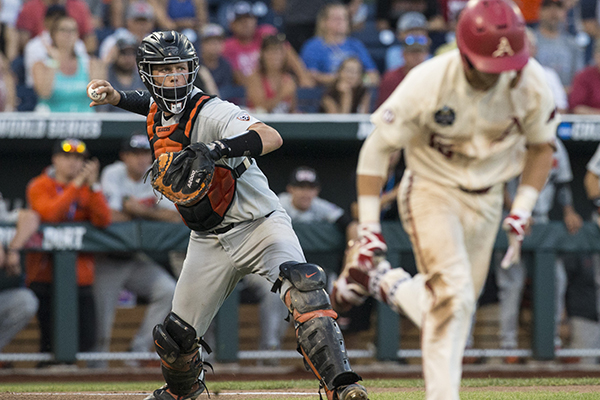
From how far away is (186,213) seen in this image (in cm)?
412

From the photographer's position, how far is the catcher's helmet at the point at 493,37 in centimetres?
358

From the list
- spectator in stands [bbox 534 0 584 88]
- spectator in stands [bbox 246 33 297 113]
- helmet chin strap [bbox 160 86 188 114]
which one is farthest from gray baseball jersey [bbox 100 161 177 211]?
spectator in stands [bbox 534 0 584 88]

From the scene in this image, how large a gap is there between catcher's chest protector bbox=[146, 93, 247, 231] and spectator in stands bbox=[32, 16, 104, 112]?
3.87 metres

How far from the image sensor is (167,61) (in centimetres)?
402

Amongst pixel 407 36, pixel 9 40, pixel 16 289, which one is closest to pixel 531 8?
pixel 407 36

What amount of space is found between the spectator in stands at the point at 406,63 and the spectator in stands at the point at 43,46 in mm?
2968

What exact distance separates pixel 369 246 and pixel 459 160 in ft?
2.13

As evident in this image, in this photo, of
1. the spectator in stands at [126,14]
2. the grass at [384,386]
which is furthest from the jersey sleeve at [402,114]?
the spectator in stands at [126,14]

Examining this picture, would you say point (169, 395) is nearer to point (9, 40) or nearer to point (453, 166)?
point (453, 166)

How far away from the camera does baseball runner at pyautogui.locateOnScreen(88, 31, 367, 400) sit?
3.70 m

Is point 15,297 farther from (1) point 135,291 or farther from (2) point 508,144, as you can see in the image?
(2) point 508,144

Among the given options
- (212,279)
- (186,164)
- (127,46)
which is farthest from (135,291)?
(186,164)

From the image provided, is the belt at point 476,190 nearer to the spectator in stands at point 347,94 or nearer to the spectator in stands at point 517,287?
the spectator in stands at point 517,287

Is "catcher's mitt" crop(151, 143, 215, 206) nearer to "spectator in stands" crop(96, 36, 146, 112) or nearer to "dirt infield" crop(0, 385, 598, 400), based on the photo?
"dirt infield" crop(0, 385, 598, 400)
